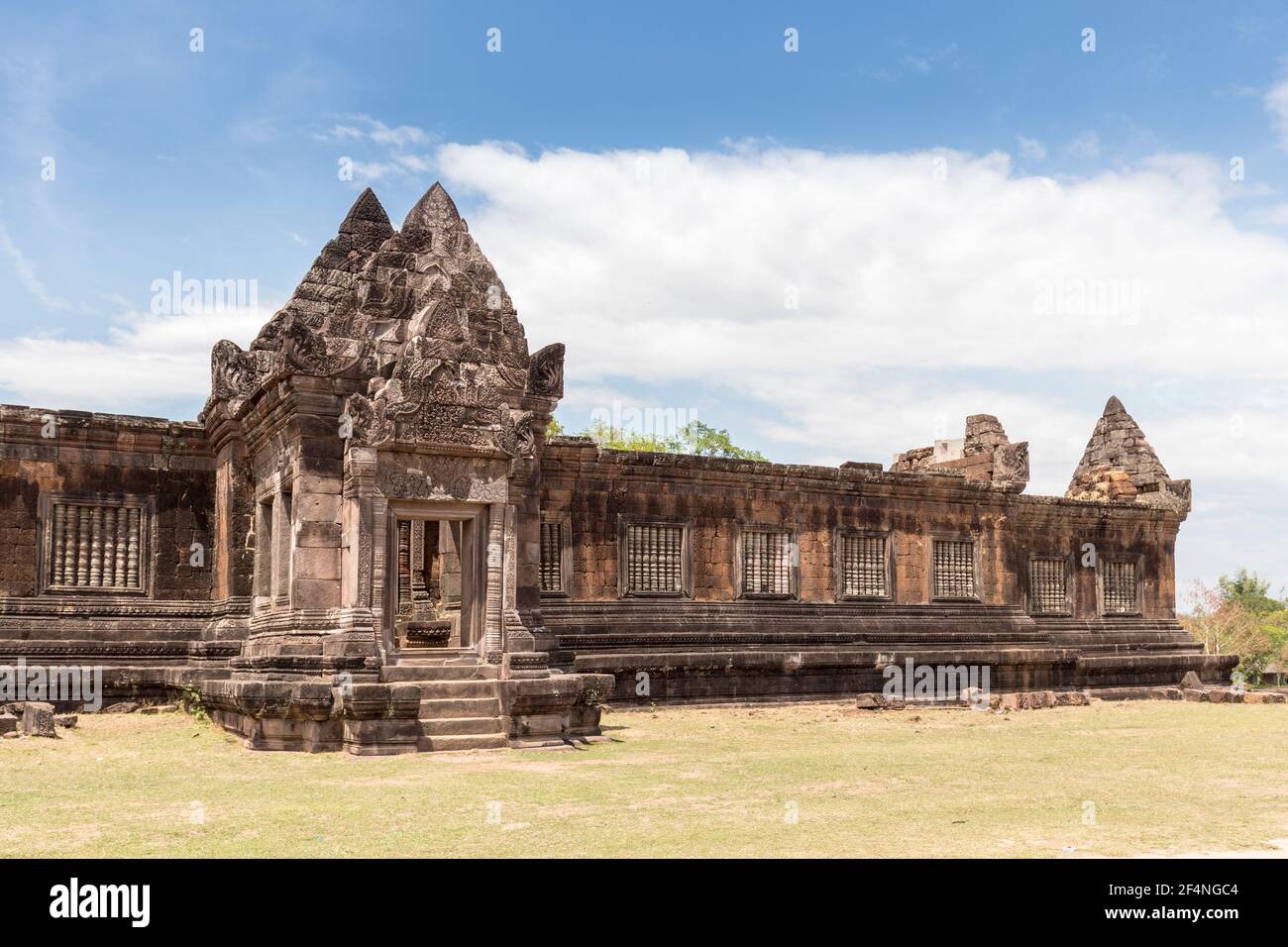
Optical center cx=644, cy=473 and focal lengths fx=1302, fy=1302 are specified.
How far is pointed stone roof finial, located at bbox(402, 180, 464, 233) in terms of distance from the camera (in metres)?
16.7

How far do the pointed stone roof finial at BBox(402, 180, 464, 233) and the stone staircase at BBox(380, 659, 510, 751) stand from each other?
563 cm

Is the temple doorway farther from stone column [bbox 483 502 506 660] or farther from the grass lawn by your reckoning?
the grass lawn

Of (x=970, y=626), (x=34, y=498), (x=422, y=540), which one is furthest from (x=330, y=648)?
(x=970, y=626)

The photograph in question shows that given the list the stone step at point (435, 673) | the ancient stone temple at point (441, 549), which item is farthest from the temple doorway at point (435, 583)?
the stone step at point (435, 673)

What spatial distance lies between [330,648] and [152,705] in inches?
157

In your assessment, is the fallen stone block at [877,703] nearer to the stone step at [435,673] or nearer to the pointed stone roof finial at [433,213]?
the stone step at [435,673]

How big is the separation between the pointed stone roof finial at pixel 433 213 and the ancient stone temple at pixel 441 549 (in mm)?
29

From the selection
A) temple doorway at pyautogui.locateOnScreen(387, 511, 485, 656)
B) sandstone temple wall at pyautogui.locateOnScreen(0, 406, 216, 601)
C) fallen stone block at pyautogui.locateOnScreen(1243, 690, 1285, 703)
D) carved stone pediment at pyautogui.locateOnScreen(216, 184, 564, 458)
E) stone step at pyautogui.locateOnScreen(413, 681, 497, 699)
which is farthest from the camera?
fallen stone block at pyautogui.locateOnScreen(1243, 690, 1285, 703)

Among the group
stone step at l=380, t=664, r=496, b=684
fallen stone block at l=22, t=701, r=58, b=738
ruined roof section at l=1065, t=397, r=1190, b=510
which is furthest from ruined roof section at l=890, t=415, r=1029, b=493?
fallen stone block at l=22, t=701, r=58, b=738

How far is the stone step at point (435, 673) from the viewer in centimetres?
1442

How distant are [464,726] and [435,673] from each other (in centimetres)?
78

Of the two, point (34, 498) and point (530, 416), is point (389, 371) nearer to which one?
point (530, 416)

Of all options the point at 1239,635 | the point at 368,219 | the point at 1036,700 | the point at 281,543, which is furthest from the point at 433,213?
the point at 1239,635

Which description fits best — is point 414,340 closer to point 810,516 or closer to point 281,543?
point 281,543
